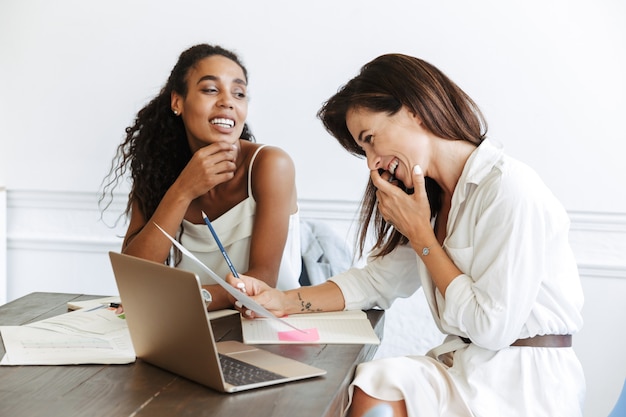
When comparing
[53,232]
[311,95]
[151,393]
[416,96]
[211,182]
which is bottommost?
[53,232]

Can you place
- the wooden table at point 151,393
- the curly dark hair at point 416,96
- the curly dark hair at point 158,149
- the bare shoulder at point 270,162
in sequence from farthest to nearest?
the curly dark hair at point 158,149 → the bare shoulder at point 270,162 → the curly dark hair at point 416,96 → the wooden table at point 151,393

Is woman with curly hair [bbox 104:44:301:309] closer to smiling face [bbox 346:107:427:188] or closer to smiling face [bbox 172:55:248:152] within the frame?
smiling face [bbox 172:55:248:152]

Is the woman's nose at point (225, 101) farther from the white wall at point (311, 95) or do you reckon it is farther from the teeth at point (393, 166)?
the white wall at point (311, 95)

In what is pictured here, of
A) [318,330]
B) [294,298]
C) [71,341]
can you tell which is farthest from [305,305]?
[71,341]

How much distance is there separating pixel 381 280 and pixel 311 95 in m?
1.26

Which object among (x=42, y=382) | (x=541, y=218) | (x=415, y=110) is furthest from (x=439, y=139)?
(x=42, y=382)

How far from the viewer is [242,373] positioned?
135cm

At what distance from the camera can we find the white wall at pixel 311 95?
9.26ft

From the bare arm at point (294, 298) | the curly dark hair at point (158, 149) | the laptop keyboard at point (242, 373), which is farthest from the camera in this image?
the curly dark hair at point (158, 149)

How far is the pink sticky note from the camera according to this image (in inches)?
63.0

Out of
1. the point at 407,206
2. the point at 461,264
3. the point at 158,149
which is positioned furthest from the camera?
the point at 158,149

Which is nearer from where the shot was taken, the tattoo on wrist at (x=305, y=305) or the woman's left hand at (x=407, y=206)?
the woman's left hand at (x=407, y=206)

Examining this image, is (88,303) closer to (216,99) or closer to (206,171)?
(206,171)

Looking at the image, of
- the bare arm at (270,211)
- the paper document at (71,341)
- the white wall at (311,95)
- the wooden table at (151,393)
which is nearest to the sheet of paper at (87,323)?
the paper document at (71,341)
